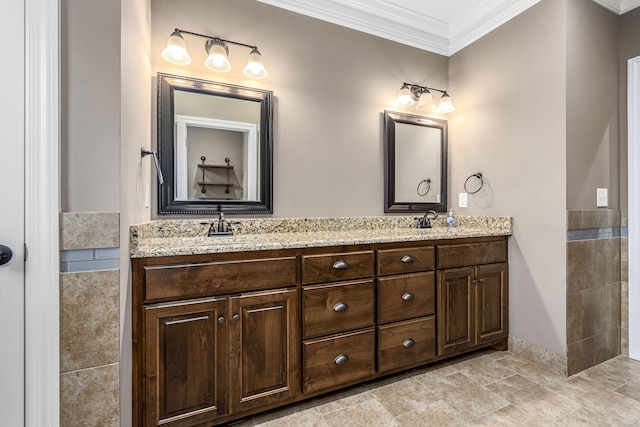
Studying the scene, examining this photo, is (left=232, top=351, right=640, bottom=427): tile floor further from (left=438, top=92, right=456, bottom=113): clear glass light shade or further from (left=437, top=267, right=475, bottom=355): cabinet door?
(left=438, top=92, right=456, bottom=113): clear glass light shade

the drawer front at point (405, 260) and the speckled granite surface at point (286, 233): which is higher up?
the speckled granite surface at point (286, 233)

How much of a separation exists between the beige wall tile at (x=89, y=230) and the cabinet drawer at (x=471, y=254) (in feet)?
5.81

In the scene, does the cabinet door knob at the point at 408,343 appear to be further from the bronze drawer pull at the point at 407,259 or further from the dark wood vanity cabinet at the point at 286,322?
the bronze drawer pull at the point at 407,259

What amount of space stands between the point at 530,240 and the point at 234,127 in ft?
7.23

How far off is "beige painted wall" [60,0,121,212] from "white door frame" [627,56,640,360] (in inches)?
125

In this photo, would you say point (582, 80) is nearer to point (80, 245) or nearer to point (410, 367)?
point (410, 367)

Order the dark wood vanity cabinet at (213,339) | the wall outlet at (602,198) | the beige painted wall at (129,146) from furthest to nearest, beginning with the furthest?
the wall outlet at (602,198)
the dark wood vanity cabinet at (213,339)
the beige painted wall at (129,146)

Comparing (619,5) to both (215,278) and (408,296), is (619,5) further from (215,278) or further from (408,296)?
(215,278)

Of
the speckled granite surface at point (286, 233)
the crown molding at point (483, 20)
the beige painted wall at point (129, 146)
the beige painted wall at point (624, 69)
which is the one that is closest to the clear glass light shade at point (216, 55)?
the beige painted wall at point (129, 146)

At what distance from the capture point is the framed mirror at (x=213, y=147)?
184 centimetres

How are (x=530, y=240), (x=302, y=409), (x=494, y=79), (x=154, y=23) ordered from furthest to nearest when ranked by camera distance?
1. (x=494, y=79)
2. (x=530, y=240)
3. (x=154, y=23)
4. (x=302, y=409)

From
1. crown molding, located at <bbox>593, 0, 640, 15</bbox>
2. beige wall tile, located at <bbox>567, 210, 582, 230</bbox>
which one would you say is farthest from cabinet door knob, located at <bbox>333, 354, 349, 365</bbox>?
crown molding, located at <bbox>593, 0, 640, 15</bbox>

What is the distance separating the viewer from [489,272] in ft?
7.16

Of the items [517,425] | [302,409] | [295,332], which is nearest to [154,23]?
[295,332]
